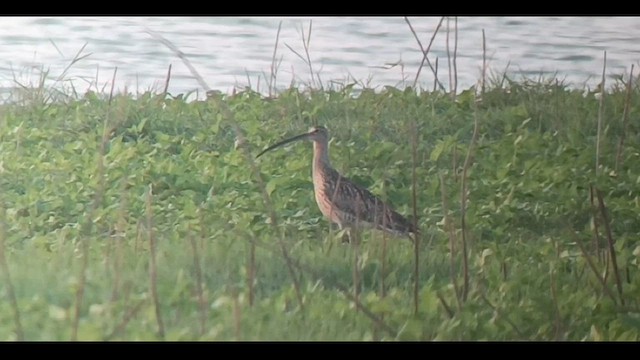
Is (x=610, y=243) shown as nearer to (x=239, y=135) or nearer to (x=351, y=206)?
(x=351, y=206)

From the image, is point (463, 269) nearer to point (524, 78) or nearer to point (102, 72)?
point (524, 78)

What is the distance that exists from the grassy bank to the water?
53mm

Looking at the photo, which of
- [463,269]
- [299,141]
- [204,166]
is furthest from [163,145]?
[463,269]

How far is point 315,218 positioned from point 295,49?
0.45m

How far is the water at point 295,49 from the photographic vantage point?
308 centimetres

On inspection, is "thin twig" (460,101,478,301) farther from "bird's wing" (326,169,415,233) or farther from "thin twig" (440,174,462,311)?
"bird's wing" (326,169,415,233)

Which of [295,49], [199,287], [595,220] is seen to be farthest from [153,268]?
[595,220]

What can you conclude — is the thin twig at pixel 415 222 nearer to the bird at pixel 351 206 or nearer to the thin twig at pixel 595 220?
the bird at pixel 351 206

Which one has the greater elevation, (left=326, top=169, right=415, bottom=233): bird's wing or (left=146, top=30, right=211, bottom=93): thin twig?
(left=146, top=30, right=211, bottom=93): thin twig

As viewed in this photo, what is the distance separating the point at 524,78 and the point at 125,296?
1186 mm

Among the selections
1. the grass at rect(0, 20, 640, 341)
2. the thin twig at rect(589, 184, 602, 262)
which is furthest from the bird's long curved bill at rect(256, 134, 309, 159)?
the thin twig at rect(589, 184, 602, 262)

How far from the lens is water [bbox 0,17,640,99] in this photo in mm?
3082

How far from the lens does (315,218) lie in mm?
3045

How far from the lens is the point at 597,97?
10.1 ft
